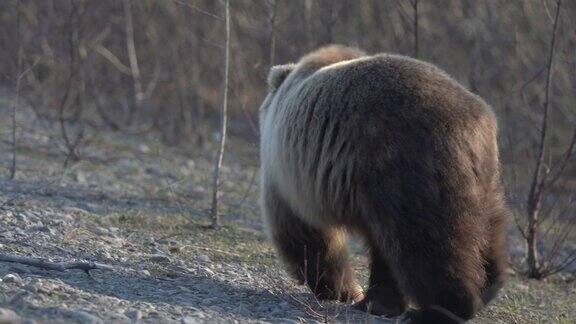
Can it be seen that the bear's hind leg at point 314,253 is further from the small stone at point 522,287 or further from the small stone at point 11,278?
the small stone at point 522,287

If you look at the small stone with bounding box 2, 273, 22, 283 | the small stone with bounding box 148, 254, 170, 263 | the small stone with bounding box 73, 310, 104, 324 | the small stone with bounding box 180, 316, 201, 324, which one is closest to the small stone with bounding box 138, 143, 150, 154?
the small stone with bounding box 148, 254, 170, 263

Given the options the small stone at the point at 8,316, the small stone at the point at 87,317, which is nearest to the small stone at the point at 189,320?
the small stone at the point at 87,317

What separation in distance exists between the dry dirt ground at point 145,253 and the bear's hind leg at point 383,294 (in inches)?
4.4

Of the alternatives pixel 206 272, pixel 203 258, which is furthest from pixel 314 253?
pixel 203 258

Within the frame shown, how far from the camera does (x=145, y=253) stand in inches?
305

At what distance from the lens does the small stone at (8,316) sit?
481 centimetres

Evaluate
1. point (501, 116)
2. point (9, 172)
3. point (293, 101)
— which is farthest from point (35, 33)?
point (293, 101)

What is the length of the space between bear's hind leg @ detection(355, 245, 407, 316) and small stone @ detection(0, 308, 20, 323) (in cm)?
254

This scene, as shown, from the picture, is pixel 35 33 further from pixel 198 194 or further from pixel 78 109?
pixel 198 194

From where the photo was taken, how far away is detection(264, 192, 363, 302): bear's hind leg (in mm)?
7172

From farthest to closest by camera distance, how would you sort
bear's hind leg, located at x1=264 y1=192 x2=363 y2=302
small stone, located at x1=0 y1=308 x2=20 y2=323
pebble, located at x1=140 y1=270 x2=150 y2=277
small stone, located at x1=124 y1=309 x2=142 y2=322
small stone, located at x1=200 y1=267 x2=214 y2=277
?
1. small stone, located at x1=200 y1=267 x2=214 y2=277
2. bear's hind leg, located at x1=264 y1=192 x2=363 y2=302
3. pebble, located at x1=140 y1=270 x2=150 y2=277
4. small stone, located at x1=124 y1=309 x2=142 y2=322
5. small stone, located at x1=0 y1=308 x2=20 y2=323

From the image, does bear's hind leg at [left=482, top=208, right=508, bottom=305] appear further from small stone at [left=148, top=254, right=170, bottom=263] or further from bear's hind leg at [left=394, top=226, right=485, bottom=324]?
small stone at [left=148, top=254, right=170, bottom=263]

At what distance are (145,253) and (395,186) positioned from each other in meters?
2.49

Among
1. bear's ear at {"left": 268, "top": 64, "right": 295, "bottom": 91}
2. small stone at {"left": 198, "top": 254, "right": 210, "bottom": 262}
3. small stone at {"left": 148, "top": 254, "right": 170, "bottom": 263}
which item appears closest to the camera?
small stone at {"left": 148, "top": 254, "right": 170, "bottom": 263}
